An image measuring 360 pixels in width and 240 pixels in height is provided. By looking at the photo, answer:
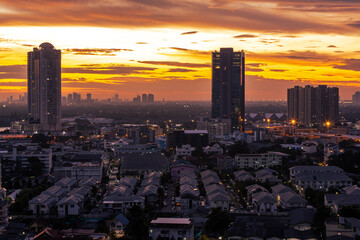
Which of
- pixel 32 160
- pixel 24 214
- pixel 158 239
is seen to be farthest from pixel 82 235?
pixel 32 160

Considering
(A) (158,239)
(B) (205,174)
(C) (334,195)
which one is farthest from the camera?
(B) (205,174)

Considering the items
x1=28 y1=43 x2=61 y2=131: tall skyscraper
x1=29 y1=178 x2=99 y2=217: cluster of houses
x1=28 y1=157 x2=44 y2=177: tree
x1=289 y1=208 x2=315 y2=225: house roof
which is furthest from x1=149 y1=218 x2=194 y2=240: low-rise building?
x1=28 y1=43 x2=61 y2=131: tall skyscraper

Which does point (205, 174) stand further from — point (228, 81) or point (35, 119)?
point (35, 119)

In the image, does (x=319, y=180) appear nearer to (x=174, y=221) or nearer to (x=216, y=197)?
(x=216, y=197)

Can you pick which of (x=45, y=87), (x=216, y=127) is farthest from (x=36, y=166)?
(x=45, y=87)

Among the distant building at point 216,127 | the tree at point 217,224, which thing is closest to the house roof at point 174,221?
the tree at point 217,224

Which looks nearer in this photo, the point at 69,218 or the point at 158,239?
the point at 158,239
